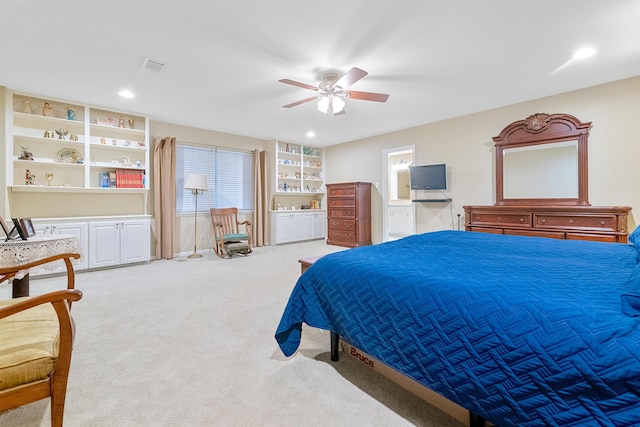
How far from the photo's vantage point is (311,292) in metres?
1.71

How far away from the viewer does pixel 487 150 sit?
4.52m

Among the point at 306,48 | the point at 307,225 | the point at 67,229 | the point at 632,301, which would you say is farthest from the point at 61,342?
the point at 307,225

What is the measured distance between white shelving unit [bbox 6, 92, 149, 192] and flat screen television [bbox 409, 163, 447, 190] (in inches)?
190

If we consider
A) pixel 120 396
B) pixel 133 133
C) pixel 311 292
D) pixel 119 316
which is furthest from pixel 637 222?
pixel 133 133

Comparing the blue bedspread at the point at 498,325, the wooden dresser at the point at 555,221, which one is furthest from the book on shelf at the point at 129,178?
the wooden dresser at the point at 555,221

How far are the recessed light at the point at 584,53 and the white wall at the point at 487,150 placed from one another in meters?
1.13

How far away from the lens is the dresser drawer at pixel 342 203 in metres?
6.11

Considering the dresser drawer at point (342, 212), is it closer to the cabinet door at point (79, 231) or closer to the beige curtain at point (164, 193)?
the beige curtain at point (164, 193)

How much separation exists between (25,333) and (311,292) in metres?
1.33

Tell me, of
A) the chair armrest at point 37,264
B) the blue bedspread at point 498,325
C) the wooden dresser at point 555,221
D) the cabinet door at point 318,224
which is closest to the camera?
the blue bedspread at point 498,325

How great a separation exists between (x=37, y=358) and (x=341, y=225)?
18.2ft

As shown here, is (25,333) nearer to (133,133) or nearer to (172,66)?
(172,66)

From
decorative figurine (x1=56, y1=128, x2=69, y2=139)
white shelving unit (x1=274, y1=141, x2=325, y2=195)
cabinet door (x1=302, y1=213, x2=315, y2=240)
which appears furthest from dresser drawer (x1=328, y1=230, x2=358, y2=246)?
decorative figurine (x1=56, y1=128, x2=69, y2=139)

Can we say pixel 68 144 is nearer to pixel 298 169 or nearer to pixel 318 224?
pixel 298 169
